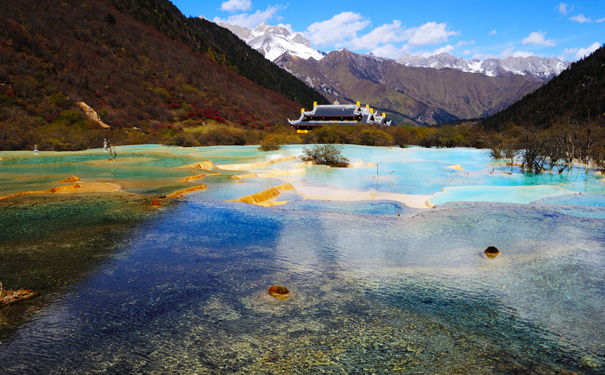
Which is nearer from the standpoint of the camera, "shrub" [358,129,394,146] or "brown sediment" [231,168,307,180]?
"brown sediment" [231,168,307,180]

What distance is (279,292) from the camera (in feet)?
13.4

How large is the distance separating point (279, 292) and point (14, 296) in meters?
2.74

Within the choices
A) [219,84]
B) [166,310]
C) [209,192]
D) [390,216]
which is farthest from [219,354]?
[219,84]

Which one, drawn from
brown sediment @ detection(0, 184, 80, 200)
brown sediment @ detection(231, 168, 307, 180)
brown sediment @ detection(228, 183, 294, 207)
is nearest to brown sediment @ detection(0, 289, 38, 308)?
brown sediment @ detection(228, 183, 294, 207)

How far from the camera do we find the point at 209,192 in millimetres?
9867

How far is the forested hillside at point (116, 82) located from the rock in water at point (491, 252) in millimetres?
24439

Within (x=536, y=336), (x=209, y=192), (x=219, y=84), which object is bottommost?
(x=536, y=336)

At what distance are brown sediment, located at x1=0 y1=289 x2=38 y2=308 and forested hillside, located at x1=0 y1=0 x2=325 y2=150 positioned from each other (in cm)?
2205

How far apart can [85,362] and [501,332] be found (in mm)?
3596

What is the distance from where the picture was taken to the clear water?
9.85ft

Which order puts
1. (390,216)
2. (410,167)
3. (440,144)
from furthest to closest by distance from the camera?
(440,144), (410,167), (390,216)

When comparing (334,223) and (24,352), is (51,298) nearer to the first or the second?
(24,352)

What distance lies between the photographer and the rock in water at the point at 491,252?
5.38 meters

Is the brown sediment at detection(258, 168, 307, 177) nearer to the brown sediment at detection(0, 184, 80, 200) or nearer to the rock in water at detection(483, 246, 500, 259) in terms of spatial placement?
the brown sediment at detection(0, 184, 80, 200)
